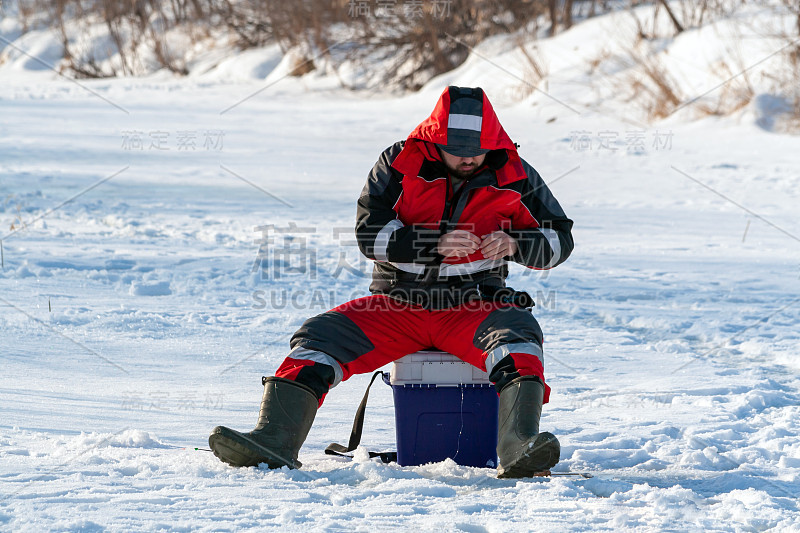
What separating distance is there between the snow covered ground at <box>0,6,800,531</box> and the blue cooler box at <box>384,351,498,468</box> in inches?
3.4

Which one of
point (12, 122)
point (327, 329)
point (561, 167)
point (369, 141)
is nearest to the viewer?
point (327, 329)

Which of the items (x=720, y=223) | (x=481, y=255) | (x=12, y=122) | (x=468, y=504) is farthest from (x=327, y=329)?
(x=12, y=122)

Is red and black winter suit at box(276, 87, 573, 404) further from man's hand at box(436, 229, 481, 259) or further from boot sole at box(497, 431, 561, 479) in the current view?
boot sole at box(497, 431, 561, 479)

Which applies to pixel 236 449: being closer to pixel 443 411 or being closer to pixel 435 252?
pixel 443 411

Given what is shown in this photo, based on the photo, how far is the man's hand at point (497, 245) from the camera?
2627 mm

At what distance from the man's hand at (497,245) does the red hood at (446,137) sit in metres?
0.20

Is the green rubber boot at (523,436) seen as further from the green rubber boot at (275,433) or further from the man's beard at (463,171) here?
the man's beard at (463,171)

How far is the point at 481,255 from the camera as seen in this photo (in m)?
2.72

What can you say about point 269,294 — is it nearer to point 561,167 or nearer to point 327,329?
point 327,329

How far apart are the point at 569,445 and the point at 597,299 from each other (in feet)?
6.64

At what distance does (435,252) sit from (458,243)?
0.35ft

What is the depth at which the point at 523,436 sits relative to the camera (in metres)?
2.29

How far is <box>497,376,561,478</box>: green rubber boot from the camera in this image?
2.23 metres

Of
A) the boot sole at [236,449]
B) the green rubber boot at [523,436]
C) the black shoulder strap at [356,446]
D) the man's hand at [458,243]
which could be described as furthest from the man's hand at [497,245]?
the boot sole at [236,449]
